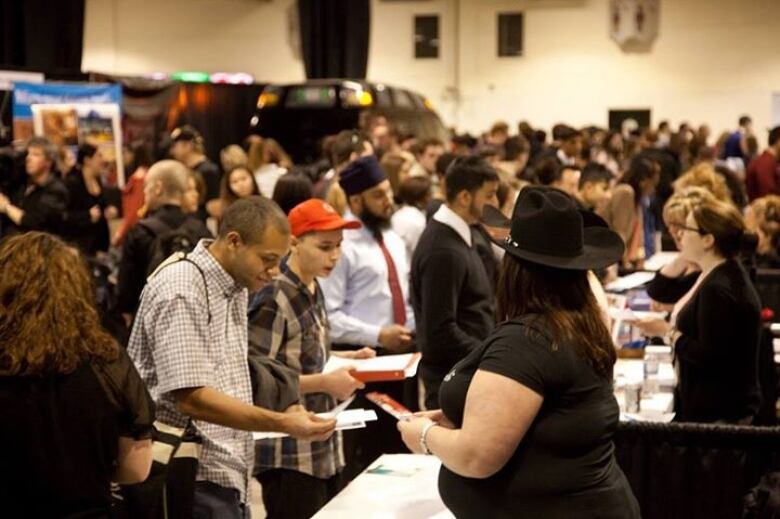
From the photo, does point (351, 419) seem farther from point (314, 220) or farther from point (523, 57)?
point (523, 57)

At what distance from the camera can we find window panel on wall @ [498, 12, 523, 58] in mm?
22562

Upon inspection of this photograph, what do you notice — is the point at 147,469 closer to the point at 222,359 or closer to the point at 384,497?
the point at 222,359

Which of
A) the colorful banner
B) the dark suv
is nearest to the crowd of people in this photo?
the colorful banner

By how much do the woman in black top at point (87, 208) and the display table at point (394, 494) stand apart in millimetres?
4983

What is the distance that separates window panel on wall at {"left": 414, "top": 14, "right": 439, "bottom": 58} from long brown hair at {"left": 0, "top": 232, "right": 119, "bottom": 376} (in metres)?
20.5

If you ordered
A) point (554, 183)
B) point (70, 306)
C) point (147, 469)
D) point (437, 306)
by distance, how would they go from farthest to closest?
point (554, 183), point (437, 306), point (147, 469), point (70, 306)

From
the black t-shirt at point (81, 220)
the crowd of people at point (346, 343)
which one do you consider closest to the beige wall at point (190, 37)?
the black t-shirt at point (81, 220)

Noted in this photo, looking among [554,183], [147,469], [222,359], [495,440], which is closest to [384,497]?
[222,359]

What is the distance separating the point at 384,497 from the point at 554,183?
5163 mm

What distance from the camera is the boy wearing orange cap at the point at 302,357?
391cm

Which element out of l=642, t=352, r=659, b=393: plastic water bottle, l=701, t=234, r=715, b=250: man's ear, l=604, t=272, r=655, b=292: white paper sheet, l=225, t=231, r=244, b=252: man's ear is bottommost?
l=642, t=352, r=659, b=393: plastic water bottle

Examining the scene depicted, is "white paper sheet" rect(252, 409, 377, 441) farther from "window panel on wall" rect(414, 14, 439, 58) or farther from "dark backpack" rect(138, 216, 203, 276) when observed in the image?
"window panel on wall" rect(414, 14, 439, 58)

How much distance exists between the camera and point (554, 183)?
845 centimetres

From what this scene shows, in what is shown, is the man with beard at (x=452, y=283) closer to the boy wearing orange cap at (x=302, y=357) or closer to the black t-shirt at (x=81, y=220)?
the boy wearing orange cap at (x=302, y=357)
